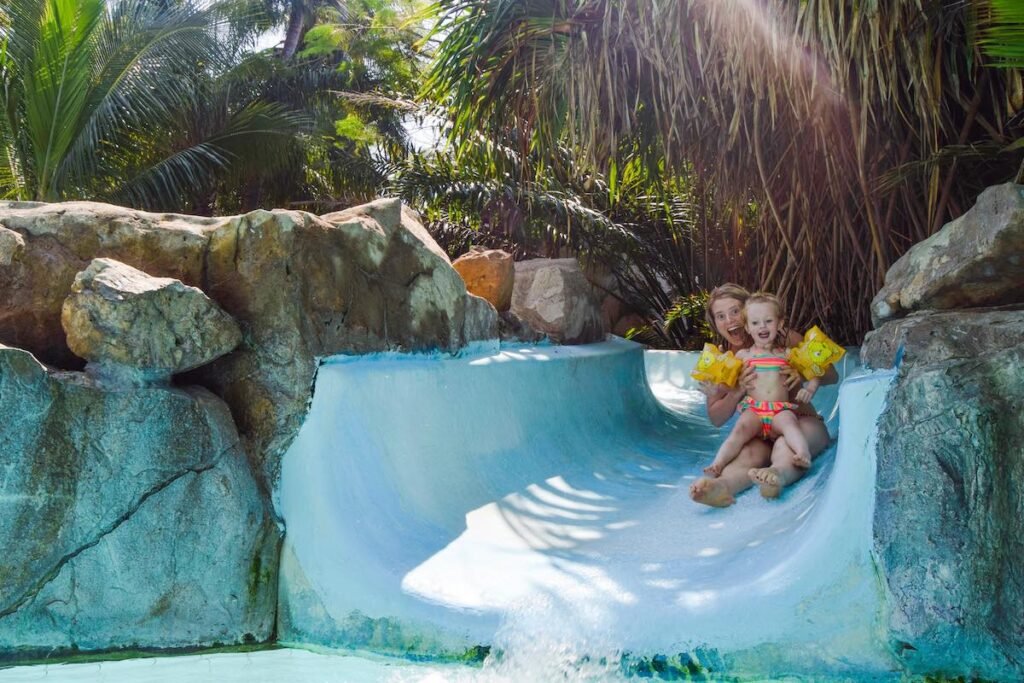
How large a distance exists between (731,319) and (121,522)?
2689 mm

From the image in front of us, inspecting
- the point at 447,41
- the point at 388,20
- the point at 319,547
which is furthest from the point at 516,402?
the point at 388,20

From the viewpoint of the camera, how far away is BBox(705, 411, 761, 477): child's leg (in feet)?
12.7

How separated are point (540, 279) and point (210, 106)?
7.26 meters

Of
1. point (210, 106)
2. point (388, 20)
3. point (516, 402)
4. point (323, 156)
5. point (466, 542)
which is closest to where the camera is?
point (466, 542)

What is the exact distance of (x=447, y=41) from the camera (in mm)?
5938

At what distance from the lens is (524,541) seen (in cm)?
356

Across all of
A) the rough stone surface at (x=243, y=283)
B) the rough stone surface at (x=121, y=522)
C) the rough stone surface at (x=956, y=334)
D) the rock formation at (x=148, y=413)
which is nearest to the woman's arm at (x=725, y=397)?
the rough stone surface at (x=956, y=334)

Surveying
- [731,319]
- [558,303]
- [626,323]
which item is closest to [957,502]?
[731,319]

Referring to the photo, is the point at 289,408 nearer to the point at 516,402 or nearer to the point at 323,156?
the point at 516,402

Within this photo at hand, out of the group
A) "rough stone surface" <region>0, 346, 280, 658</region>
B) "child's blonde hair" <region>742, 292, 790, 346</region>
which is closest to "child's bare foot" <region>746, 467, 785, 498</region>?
"child's blonde hair" <region>742, 292, 790, 346</region>

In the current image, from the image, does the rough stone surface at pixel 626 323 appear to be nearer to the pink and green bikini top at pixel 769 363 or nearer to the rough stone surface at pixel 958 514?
the pink and green bikini top at pixel 769 363

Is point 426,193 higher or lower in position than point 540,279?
higher

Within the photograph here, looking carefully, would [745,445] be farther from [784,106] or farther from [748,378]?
[784,106]

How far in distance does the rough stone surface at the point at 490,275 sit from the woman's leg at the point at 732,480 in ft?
6.73
